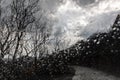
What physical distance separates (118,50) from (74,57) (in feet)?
14.4

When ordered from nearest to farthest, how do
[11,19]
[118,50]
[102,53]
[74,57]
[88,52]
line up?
[118,50] → [102,53] → [88,52] → [74,57] → [11,19]

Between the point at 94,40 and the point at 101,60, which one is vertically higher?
the point at 94,40

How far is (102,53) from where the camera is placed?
644 inches

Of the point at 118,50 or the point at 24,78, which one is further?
the point at 24,78

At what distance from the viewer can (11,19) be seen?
83.1 ft

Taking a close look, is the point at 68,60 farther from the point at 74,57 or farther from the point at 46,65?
the point at 46,65

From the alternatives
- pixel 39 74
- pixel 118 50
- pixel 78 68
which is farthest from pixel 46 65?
pixel 118 50

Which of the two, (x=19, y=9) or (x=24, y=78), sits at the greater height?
(x=19, y=9)

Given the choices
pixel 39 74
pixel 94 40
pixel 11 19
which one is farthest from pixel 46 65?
pixel 11 19

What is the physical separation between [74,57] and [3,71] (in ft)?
18.4

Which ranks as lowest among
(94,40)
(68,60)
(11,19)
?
(68,60)

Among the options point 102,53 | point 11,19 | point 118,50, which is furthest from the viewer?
point 11,19

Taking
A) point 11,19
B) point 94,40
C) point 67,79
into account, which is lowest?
point 67,79

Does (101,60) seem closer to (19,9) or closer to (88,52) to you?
(88,52)
